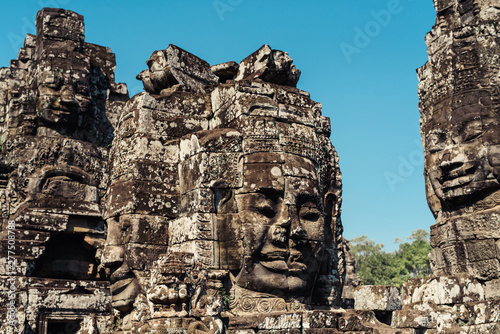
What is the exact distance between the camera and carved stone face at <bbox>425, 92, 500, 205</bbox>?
14430 millimetres

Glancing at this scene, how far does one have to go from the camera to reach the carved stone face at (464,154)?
14430 mm

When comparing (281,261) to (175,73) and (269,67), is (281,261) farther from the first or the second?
(175,73)

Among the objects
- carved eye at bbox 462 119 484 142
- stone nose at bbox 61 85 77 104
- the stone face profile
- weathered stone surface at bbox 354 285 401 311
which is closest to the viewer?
the stone face profile

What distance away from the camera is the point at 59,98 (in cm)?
1497

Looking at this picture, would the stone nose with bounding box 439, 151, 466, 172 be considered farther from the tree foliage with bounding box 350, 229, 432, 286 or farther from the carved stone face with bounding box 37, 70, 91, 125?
the tree foliage with bounding box 350, 229, 432, 286

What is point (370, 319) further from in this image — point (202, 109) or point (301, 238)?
point (202, 109)

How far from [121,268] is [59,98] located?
27.3 ft

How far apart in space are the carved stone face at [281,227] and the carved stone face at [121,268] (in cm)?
152

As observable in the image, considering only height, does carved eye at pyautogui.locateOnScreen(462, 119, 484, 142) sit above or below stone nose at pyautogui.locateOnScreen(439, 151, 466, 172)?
above

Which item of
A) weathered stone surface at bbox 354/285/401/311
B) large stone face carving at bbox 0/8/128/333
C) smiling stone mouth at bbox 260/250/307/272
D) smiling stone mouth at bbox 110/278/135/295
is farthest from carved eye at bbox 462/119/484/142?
smiling stone mouth at bbox 110/278/135/295

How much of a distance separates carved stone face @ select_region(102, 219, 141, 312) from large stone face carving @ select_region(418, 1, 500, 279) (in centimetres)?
972

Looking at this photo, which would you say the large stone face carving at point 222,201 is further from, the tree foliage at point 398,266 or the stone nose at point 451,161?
the tree foliage at point 398,266

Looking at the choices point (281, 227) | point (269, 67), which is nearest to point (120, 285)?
point (281, 227)

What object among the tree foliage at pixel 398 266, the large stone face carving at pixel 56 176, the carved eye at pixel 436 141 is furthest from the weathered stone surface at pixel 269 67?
the tree foliage at pixel 398 266
